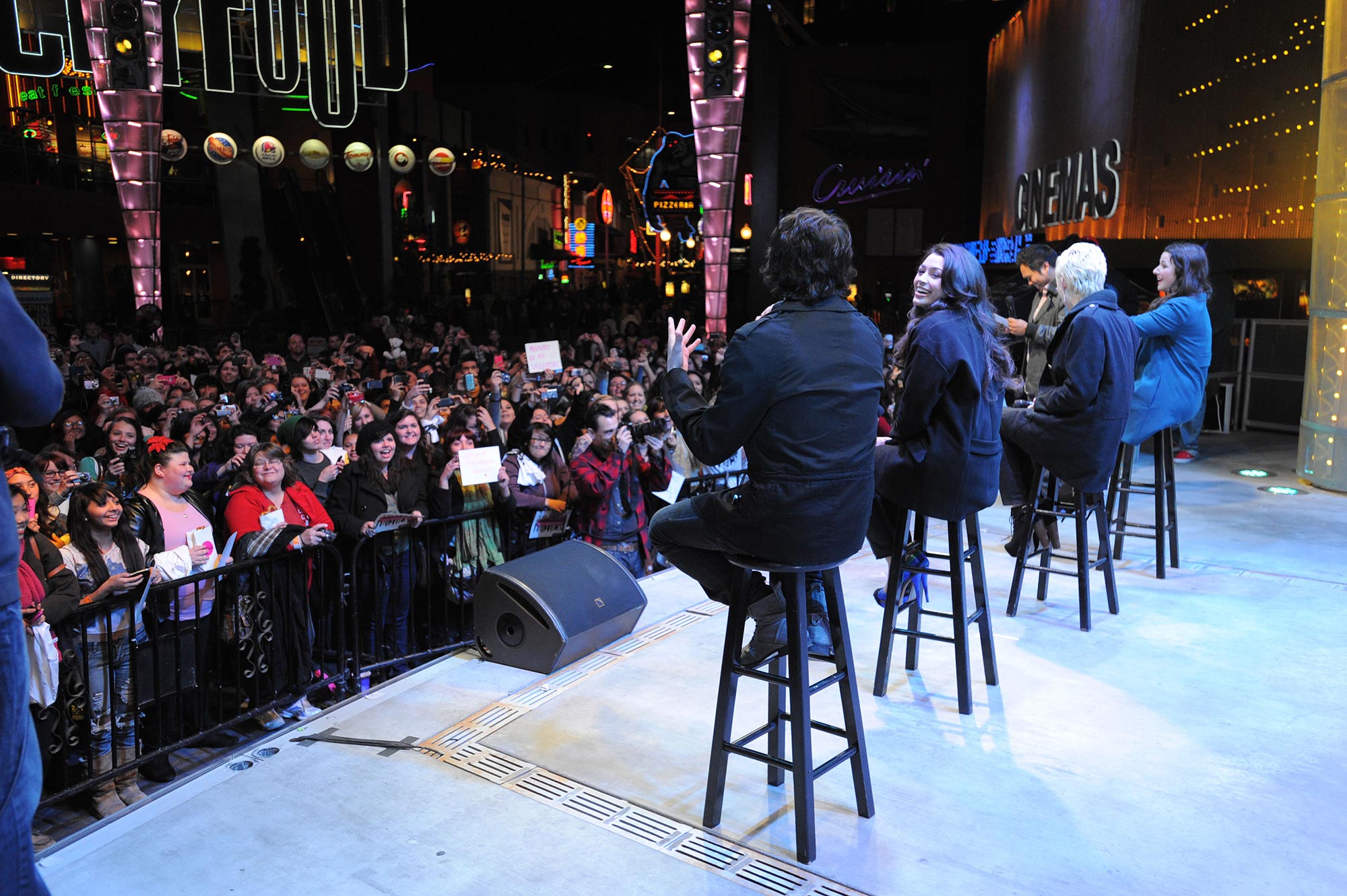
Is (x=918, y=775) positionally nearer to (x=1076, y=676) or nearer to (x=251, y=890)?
(x=1076, y=676)

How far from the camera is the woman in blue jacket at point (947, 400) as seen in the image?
4.14m

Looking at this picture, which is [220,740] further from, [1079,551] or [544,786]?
[1079,551]

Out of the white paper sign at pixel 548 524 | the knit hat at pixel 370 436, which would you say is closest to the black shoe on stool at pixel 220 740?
the knit hat at pixel 370 436

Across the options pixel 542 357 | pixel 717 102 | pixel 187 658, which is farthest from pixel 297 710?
pixel 717 102

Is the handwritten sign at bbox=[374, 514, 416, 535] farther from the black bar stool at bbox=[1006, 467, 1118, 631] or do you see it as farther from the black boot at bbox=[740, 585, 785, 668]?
the black bar stool at bbox=[1006, 467, 1118, 631]

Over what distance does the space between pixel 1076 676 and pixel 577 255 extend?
4261 centimetres

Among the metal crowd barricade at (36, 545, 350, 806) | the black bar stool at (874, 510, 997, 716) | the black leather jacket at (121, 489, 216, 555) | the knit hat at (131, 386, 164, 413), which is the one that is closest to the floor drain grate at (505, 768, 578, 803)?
the black bar stool at (874, 510, 997, 716)

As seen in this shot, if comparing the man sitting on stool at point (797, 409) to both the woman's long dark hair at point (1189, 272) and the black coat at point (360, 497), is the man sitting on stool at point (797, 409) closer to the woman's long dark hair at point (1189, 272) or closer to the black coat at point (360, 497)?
the black coat at point (360, 497)

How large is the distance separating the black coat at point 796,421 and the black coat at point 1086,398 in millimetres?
2380

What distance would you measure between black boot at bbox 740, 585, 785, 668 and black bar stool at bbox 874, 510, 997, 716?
102 cm

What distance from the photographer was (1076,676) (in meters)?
4.96

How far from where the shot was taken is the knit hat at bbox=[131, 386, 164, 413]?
9570mm

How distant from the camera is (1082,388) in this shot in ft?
17.0

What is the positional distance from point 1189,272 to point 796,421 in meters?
4.28
